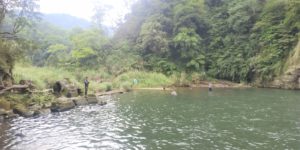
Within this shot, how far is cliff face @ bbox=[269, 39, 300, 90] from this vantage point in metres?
42.4

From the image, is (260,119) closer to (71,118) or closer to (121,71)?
(71,118)

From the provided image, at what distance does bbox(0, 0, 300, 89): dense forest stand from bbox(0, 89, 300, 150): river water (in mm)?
26585

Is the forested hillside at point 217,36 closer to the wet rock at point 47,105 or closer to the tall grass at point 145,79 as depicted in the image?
the tall grass at point 145,79

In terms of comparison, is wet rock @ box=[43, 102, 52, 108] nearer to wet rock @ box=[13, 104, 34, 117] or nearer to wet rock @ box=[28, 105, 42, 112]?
wet rock @ box=[28, 105, 42, 112]

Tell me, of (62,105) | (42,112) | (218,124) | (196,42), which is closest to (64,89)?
(62,105)

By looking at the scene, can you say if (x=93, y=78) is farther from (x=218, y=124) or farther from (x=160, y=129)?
(x=218, y=124)

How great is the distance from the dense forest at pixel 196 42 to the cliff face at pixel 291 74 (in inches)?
49.5

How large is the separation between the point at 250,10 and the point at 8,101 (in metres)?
47.7

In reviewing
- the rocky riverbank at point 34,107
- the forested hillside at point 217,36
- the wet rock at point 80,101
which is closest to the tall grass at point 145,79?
the forested hillside at point 217,36

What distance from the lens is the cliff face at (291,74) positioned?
4244 cm

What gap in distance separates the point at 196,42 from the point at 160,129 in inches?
1638

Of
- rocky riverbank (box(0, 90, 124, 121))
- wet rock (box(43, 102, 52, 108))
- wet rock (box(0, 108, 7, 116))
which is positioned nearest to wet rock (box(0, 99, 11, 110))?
rocky riverbank (box(0, 90, 124, 121))

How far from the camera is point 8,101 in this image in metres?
22.3

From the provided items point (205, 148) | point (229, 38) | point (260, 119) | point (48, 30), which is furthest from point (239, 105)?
point (48, 30)
